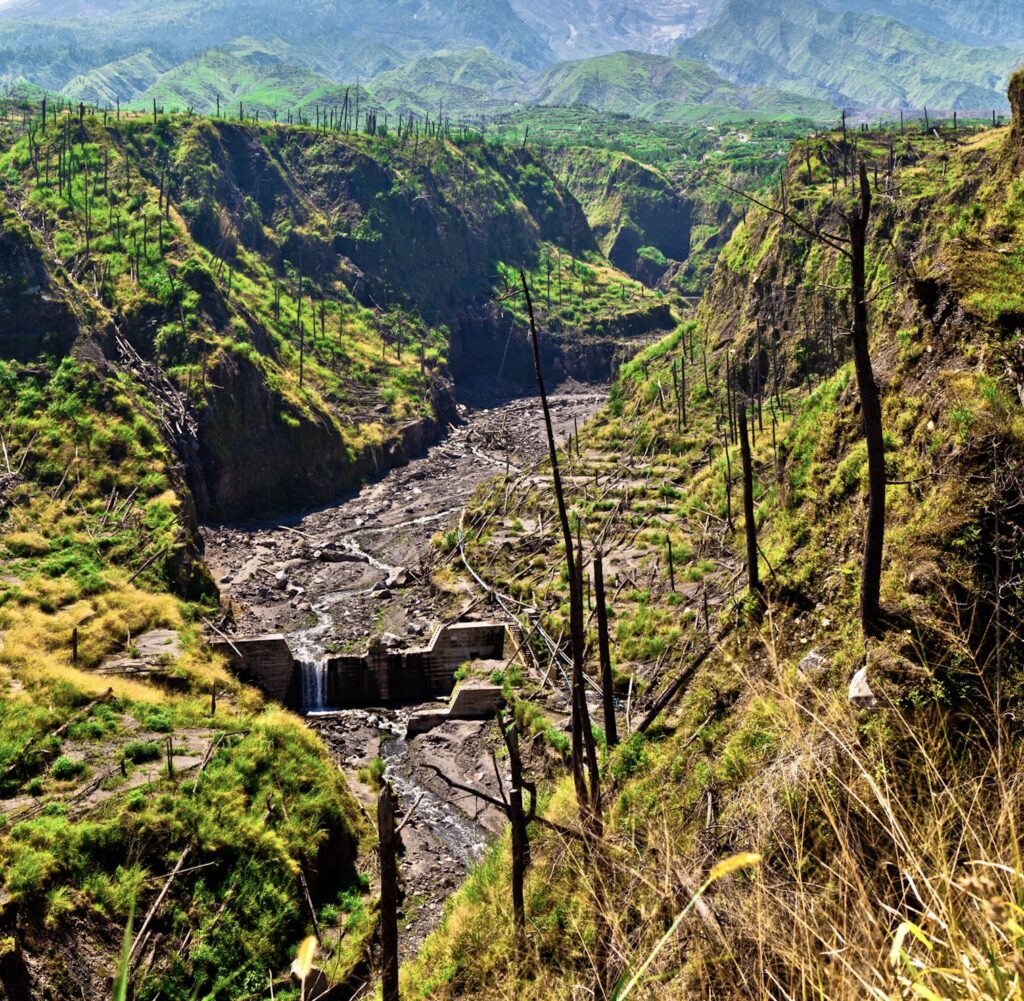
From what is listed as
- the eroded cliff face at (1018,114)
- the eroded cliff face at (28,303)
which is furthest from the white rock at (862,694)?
the eroded cliff face at (28,303)

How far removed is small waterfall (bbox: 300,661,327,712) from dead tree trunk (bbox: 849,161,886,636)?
28.5 m

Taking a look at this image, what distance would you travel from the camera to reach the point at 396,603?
45625 mm

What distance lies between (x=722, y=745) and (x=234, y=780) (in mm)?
13682

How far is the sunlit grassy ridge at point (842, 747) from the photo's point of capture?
5.00 metres

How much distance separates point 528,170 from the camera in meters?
141

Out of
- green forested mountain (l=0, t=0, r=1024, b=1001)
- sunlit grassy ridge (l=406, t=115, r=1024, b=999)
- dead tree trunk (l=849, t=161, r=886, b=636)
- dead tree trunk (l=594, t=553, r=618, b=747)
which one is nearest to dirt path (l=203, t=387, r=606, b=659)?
green forested mountain (l=0, t=0, r=1024, b=1001)

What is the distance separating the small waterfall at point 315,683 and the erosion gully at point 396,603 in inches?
2.2

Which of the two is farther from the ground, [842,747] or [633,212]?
[633,212]

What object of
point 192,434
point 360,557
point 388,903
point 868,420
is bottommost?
point 360,557

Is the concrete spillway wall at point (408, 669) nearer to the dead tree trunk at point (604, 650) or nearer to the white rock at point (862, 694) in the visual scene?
the dead tree trunk at point (604, 650)

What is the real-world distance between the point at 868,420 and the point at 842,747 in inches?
252

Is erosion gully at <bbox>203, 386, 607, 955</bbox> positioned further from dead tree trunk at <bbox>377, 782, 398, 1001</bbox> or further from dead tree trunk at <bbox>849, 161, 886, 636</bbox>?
dead tree trunk at <bbox>849, 161, 886, 636</bbox>

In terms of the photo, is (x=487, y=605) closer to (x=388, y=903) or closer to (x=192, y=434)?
(x=192, y=434)

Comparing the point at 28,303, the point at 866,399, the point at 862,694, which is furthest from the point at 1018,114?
the point at 28,303
